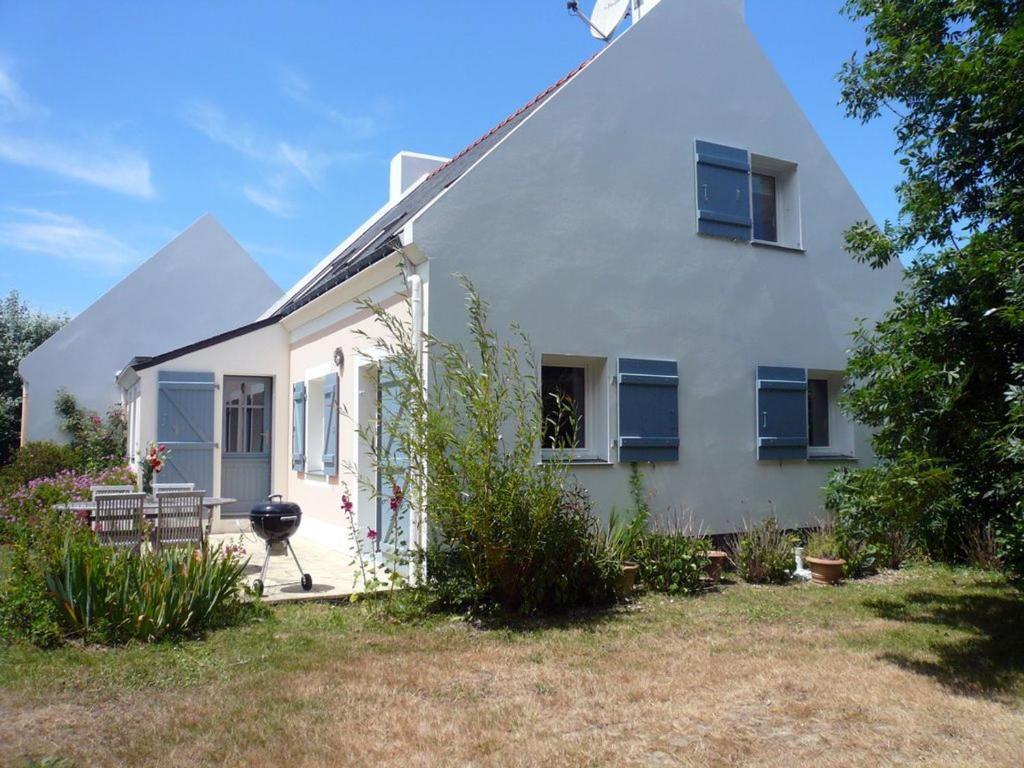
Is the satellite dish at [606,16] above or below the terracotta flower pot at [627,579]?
above

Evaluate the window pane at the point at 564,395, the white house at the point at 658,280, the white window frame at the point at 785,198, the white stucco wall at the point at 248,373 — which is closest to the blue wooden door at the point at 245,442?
the white stucco wall at the point at 248,373

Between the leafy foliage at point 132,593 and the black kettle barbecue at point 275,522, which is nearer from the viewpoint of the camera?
the leafy foliage at point 132,593

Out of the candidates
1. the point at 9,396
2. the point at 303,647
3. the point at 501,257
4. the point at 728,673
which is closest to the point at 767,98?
the point at 501,257

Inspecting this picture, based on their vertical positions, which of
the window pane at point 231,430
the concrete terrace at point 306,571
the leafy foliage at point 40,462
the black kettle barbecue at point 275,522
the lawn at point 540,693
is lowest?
the lawn at point 540,693

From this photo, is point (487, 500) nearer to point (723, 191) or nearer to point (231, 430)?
point (723, 191)

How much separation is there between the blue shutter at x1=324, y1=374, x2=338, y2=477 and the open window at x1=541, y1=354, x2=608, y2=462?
9.59ft

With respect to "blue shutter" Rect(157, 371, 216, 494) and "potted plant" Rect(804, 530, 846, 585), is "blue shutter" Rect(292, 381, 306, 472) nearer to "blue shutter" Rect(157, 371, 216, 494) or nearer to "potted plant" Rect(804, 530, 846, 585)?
"blue shutter" Rect(157, 371, 216, 494)

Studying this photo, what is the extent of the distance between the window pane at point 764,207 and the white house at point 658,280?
0.03m

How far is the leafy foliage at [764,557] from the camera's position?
26.9 feet

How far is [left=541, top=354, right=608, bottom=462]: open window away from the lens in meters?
8.20

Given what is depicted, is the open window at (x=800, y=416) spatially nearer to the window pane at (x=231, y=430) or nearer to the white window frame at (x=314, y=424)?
the white window frame at (x=314, y=424)

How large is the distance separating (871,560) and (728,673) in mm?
4366

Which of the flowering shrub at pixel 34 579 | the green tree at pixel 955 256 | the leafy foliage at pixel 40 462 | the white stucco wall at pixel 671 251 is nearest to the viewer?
the green tree at pixel 955 256

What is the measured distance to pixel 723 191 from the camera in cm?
923
